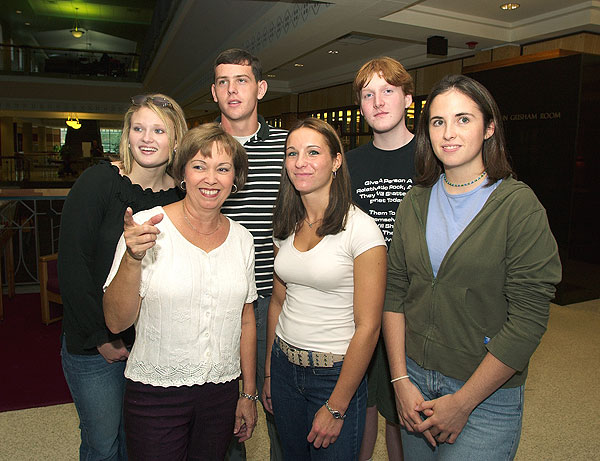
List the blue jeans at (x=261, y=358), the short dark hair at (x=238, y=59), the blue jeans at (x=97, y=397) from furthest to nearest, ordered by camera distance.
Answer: the short dark hair at (x=238, y=59), the blue jeans at (x=261, y=358), the blue jeans at (x=97, y=397)

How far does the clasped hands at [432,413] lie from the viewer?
142cm

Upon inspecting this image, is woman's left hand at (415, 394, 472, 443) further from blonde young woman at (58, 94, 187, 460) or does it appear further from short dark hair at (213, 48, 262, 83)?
short dark hair at (213, 48, 262, 83)

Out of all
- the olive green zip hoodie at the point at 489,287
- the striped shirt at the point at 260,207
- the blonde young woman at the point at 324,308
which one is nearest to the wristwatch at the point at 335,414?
the blonde young woman at the point at 324,308

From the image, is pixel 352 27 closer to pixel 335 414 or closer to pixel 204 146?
pixel 204 146

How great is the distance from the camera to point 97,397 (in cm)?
176

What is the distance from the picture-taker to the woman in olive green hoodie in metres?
1.35

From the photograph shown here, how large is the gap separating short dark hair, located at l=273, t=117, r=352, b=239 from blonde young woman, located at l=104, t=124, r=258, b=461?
250mm

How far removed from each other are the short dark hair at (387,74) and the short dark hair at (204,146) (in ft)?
2.23

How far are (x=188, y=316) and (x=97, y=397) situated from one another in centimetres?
57

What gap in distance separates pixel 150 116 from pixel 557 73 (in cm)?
552

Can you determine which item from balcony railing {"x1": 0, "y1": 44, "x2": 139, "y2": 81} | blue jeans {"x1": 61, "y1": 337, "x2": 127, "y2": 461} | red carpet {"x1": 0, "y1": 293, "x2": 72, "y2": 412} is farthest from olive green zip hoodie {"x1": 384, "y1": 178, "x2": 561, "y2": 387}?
balcony railing {"x1": 0, "y1": 44, "x2": 139, "y2": 81}

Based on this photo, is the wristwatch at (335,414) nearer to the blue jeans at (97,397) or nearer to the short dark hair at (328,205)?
the short dark hair at (328,205)

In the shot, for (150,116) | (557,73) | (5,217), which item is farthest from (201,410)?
(557,73)

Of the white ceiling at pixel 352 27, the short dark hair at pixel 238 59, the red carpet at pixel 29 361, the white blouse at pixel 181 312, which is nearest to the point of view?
the white blouse at pixel 181 312
